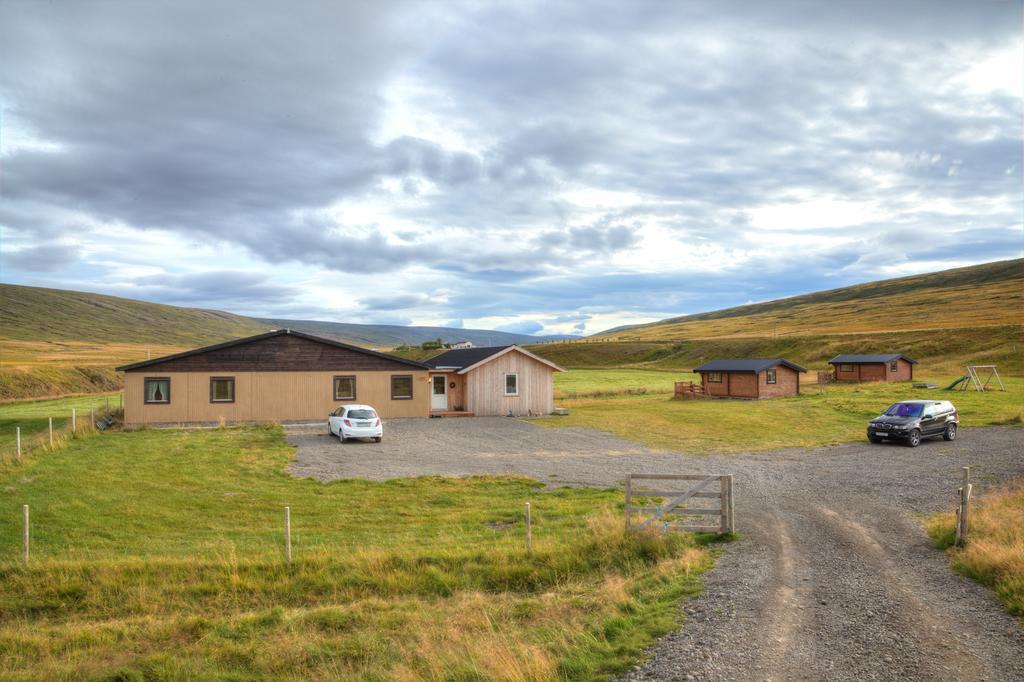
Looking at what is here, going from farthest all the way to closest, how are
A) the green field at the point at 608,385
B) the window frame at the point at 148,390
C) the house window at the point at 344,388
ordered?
the green field at the point at 608,385
the house window at the point at 344,388
the window frame at the point at 148,390

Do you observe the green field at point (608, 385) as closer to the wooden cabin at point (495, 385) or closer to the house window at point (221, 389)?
the wooden cabin at point (495, 385)

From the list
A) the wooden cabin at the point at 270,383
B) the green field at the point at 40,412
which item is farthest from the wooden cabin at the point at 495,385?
the green field at the point at 40,412

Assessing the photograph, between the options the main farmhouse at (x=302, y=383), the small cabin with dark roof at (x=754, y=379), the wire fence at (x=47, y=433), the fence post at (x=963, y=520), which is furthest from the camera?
the small cabin with dark roof at (x=754, y=379)

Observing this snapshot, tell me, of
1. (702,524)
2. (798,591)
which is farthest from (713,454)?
(798,591)

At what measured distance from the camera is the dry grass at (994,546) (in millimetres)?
9109

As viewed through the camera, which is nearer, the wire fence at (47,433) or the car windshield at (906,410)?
the wire fence at (47,433)

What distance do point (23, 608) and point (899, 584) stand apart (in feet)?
43.7

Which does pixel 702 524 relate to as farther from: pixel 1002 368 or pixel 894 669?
pixel 1002 368

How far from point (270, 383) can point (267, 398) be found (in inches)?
31.5

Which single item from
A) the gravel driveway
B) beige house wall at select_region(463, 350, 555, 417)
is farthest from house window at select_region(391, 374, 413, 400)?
the gravel driveway

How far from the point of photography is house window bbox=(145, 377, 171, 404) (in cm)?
3369

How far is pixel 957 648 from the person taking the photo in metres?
7.51

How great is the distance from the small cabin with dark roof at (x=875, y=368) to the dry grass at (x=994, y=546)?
51.6m

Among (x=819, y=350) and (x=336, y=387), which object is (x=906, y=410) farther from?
(x=819, y=350)
